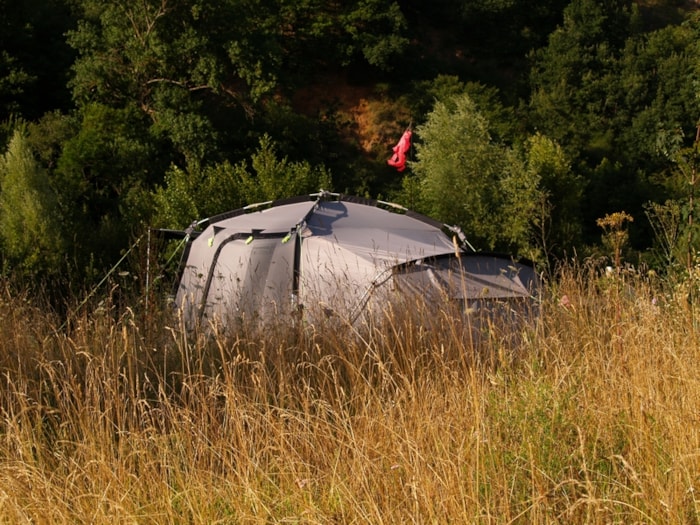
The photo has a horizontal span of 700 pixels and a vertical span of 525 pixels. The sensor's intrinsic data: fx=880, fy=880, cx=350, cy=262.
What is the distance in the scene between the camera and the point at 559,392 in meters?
2.70

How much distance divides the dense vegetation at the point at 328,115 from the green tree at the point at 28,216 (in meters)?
0.04

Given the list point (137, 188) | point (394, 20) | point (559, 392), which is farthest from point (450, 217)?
point (559, 392)

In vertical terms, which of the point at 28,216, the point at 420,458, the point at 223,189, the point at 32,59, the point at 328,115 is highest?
the point at 32,59

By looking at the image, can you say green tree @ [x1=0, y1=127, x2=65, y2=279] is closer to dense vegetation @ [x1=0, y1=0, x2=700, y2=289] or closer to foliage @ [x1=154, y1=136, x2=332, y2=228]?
dense vegetation @ [x1=0, y1=0, x2=700, y2=289]

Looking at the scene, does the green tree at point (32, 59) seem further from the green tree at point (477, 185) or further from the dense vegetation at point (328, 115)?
the green tree at point (477, 185)

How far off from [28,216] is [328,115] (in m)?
15.7

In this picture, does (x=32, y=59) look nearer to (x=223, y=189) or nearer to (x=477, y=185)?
(x=223, y=189)

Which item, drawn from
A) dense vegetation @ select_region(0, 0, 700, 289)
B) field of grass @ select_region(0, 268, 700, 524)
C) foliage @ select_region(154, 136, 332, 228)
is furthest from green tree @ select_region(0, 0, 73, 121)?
field of grass @ select_region(0, 268, 700, 524)

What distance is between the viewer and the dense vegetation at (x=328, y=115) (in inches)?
689

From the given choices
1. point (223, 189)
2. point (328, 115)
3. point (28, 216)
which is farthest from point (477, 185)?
point (328, 115)

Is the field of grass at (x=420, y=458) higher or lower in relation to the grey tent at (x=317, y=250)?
higher

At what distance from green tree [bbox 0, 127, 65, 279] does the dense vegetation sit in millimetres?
38

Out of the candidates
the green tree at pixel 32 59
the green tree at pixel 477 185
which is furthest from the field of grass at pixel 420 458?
the green tree at pixel 32 59

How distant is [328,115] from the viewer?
29.8 m
